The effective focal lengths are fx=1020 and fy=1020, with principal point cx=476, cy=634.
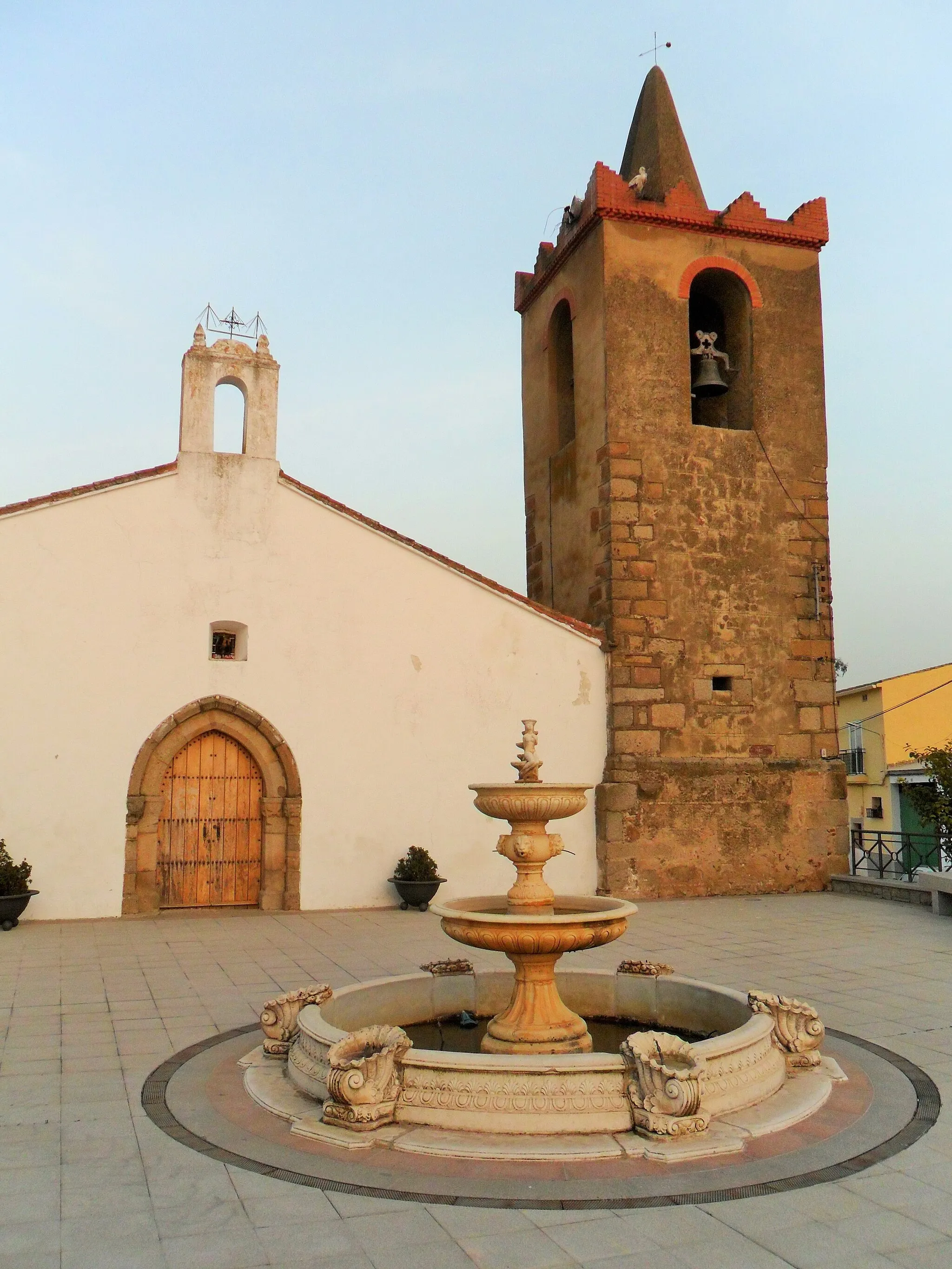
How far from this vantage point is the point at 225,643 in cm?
1237

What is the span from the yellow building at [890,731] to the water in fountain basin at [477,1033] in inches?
807

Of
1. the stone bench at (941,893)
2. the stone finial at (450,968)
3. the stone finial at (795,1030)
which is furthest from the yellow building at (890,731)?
the stone finial at (795,1030)

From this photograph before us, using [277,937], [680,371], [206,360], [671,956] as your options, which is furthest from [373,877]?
[680,371]

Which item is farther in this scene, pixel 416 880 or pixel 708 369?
pixel 708 369

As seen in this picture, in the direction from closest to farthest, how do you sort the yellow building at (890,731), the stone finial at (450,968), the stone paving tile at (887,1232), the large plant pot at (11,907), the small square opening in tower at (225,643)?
the stone paving tile at (887,1232)
the stone finial at (450,968)
the large plant pot at (11,907)
the small square opening in tower at (225,643)
the yellow building at (890,731)

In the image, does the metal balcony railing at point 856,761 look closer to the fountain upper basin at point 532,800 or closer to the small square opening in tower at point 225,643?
the small square opening in tower at point 225,643

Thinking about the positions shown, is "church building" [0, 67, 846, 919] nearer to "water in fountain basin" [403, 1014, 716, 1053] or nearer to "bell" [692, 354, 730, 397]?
"bell" [692, 354, 730, 397]

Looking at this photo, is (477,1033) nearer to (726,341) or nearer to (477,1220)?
(477,1220)

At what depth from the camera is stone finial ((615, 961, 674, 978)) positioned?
6547 mm

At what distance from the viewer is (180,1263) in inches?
131

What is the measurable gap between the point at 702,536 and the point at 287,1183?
1085 centimetres

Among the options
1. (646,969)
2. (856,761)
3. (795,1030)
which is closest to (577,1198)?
(795,1030)

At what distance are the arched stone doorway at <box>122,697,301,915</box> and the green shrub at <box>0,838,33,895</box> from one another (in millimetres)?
1078

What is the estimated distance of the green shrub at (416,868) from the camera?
11.9 meters
